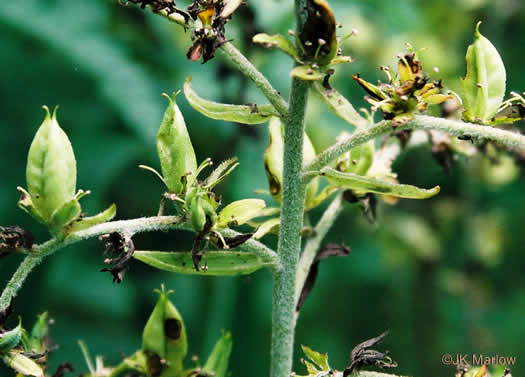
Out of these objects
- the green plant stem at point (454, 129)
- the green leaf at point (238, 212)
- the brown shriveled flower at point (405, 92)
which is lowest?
the green leaf at point (238, 212)

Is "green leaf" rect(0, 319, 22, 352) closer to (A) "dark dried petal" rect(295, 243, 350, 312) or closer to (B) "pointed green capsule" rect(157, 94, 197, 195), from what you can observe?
(B) "pointed green capsule" rect(157, 94, 197, 195)

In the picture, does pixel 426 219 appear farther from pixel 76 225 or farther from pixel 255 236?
pixel 76 225

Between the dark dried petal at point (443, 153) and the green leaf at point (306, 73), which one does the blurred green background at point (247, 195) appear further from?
the green leaf at point (306, 73)

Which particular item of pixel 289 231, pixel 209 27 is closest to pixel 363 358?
pixel 289 231

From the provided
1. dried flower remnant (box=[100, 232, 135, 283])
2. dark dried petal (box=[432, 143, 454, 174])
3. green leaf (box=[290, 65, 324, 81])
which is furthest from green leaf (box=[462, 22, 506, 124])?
dried flower remnant (box=[100, 232, 135, 283])

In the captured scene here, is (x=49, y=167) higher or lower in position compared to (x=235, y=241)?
higher

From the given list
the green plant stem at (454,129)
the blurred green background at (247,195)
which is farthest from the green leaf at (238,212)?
the blurred green background at (247,195)

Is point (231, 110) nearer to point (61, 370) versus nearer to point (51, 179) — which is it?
point (51, 179)
